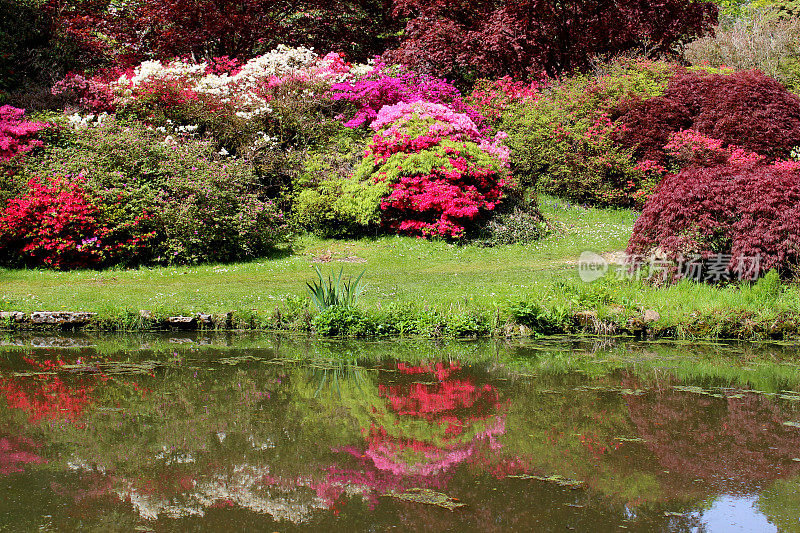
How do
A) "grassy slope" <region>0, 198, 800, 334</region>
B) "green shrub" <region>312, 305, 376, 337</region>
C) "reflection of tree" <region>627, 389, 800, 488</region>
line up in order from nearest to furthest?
"reflection of tree" <region>627, 389, 800, 488</region> → "green shrub" <region>312, 305, 376, 337</region> → "grassy slope" <region>0, 198, 800, 334</region>

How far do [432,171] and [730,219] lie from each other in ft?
21.5

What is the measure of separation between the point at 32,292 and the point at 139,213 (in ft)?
10.2

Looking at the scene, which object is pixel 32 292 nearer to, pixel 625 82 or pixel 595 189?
pixel 595 189

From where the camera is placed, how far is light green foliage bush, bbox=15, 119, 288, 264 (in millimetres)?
13469

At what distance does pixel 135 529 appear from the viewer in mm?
3346

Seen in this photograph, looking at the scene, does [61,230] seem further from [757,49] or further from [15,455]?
[757,49]

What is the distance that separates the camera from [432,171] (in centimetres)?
1509

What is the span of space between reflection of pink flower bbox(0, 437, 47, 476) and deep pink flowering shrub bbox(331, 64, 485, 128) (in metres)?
13.8

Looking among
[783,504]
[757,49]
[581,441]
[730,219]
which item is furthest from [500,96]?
[783,504]

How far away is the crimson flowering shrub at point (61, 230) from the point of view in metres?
12.8

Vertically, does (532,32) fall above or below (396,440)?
above

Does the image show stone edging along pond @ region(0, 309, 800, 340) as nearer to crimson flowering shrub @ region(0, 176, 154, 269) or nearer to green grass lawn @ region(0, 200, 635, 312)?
green grass lawn @ region(0, 200, 635, 312)

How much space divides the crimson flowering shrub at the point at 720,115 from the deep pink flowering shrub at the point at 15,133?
14.0 meters

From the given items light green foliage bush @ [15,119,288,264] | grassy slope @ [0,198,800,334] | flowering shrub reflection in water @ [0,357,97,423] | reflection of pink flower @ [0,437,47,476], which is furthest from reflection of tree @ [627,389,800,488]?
light green foliage bush @ [15,119,288,264]
